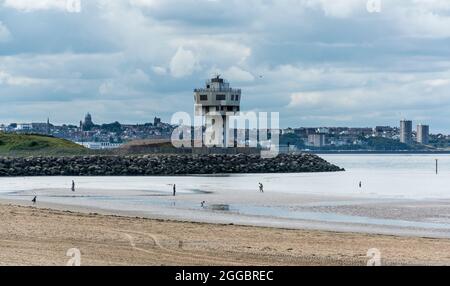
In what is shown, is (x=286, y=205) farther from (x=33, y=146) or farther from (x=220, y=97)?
(x=33, y=146)

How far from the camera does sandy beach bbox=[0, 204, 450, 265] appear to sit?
2348 cm

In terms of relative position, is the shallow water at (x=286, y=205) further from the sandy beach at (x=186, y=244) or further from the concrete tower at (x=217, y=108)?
the concrete tower at (x=217, y=108)

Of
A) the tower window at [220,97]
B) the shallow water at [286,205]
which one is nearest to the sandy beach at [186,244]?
the shallow water at [286,205]

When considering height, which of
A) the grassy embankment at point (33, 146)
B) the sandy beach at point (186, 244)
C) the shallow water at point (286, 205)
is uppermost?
the grassy embankment at point (33, 146)

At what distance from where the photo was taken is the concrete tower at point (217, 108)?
11512 cm

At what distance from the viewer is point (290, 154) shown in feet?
391

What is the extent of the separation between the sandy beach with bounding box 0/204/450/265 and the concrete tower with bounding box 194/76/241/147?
7919cm

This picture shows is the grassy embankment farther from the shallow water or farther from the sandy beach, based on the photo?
the sandy beach

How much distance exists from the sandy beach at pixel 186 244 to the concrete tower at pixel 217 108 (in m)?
79.2

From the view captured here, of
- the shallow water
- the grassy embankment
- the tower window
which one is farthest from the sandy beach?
the tower window

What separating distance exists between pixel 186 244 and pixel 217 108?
8873 cm
